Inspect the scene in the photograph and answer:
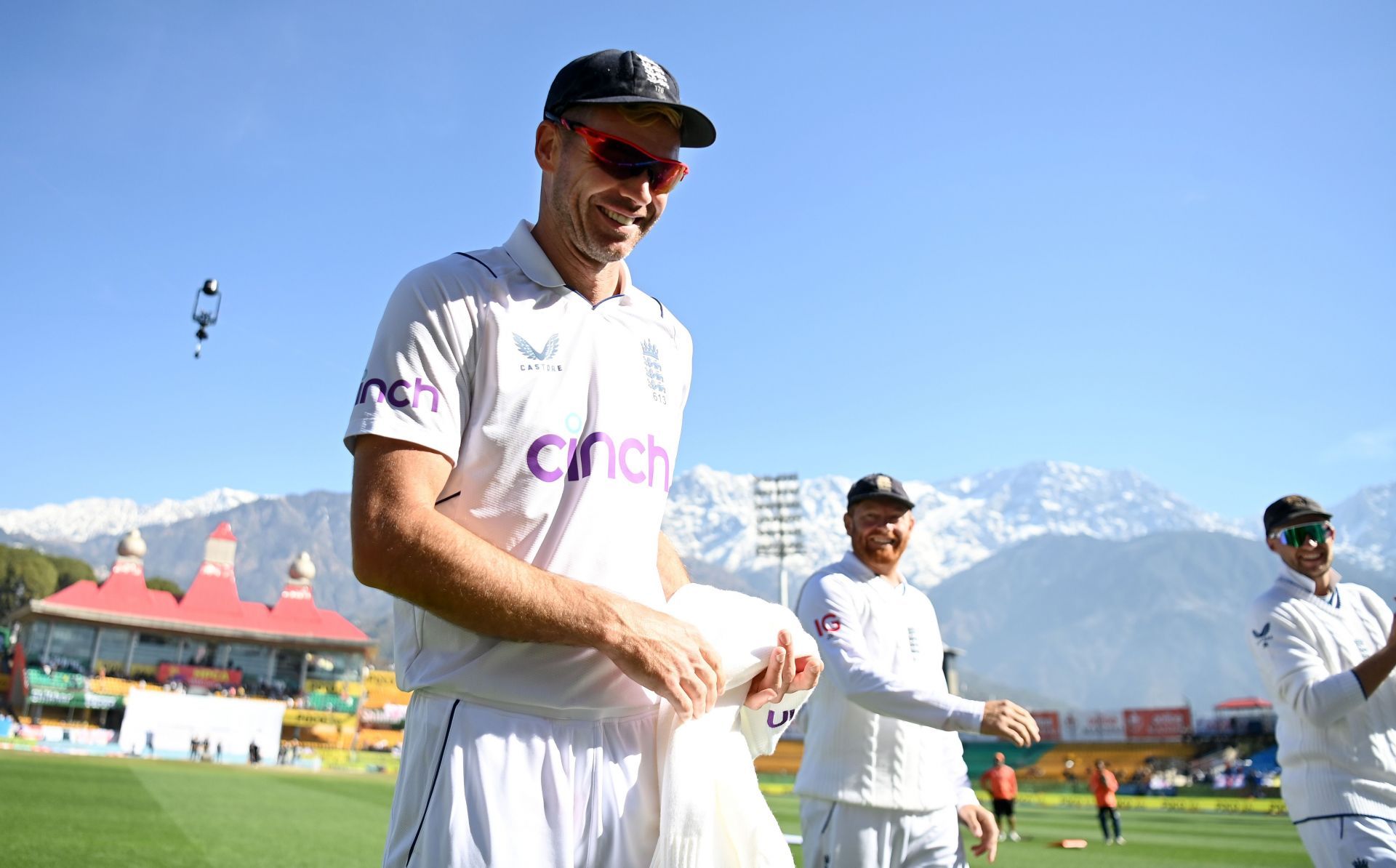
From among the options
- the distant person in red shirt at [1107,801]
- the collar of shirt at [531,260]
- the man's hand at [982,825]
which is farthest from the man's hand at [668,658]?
the distant person in red shirt at [1107,801]

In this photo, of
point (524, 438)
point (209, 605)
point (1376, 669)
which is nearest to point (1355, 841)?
point (1376, 669)

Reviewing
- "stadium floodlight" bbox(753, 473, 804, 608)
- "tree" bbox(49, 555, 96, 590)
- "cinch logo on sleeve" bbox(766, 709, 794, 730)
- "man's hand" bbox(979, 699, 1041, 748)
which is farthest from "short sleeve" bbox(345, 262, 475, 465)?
"tree" bbox(49, 555, 96, 590)

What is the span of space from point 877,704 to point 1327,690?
199cm

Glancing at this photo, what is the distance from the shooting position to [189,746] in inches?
1737

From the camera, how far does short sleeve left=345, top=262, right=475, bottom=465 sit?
5.97ft

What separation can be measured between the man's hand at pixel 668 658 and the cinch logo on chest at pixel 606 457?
1.05ft

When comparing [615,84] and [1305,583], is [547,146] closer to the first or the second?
[615,84]

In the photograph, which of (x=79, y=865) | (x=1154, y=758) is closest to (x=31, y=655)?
(x=79, y=865)

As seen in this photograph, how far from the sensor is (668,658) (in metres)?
1.78

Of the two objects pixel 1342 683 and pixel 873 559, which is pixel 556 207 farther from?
pixel 1342 683

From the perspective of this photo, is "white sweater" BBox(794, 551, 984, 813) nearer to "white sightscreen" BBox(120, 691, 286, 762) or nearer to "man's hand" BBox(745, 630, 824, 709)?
"man's hand" BBox(745, 630, 824, 709)

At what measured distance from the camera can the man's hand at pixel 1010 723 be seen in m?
3.88

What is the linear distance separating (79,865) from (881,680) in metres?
8.26

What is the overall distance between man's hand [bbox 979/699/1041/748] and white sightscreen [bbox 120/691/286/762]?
156ft
